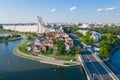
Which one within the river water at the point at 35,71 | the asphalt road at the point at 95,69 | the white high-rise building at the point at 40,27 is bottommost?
the river water at the point at 35,71

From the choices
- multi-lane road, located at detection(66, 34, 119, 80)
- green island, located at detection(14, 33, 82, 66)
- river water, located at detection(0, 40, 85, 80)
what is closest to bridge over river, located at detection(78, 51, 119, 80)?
multi-lane road, located at detection(66, 34, 119, 80)

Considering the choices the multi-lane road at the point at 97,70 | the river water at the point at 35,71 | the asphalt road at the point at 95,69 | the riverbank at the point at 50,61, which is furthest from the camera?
the riverbank at the point at 50,61

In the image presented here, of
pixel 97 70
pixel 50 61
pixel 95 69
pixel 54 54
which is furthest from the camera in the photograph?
pixel 54 54

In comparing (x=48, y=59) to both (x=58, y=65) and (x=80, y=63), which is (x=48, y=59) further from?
(x=80, y=63)

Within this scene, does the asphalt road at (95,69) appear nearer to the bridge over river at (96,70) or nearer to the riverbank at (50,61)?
the bridge over river at (96,70)

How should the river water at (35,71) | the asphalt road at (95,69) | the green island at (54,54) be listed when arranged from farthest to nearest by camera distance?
the green island at (54,54) < the river water at (35,71) < the asphalt road at (95,69)

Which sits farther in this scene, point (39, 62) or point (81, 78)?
point (39, 62)

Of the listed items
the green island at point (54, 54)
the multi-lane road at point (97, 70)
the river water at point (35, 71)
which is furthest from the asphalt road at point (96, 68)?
the green island at point (54, 54)

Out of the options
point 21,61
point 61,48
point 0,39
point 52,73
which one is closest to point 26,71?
point 52,73

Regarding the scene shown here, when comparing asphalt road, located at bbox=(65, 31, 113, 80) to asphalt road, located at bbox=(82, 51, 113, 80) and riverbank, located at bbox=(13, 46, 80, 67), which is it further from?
riverbank, located at bbox=(13, 46, 80, 67)

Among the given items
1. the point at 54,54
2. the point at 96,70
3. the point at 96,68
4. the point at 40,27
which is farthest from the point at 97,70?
the point at 40,27

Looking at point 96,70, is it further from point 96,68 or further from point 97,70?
point 96,68
